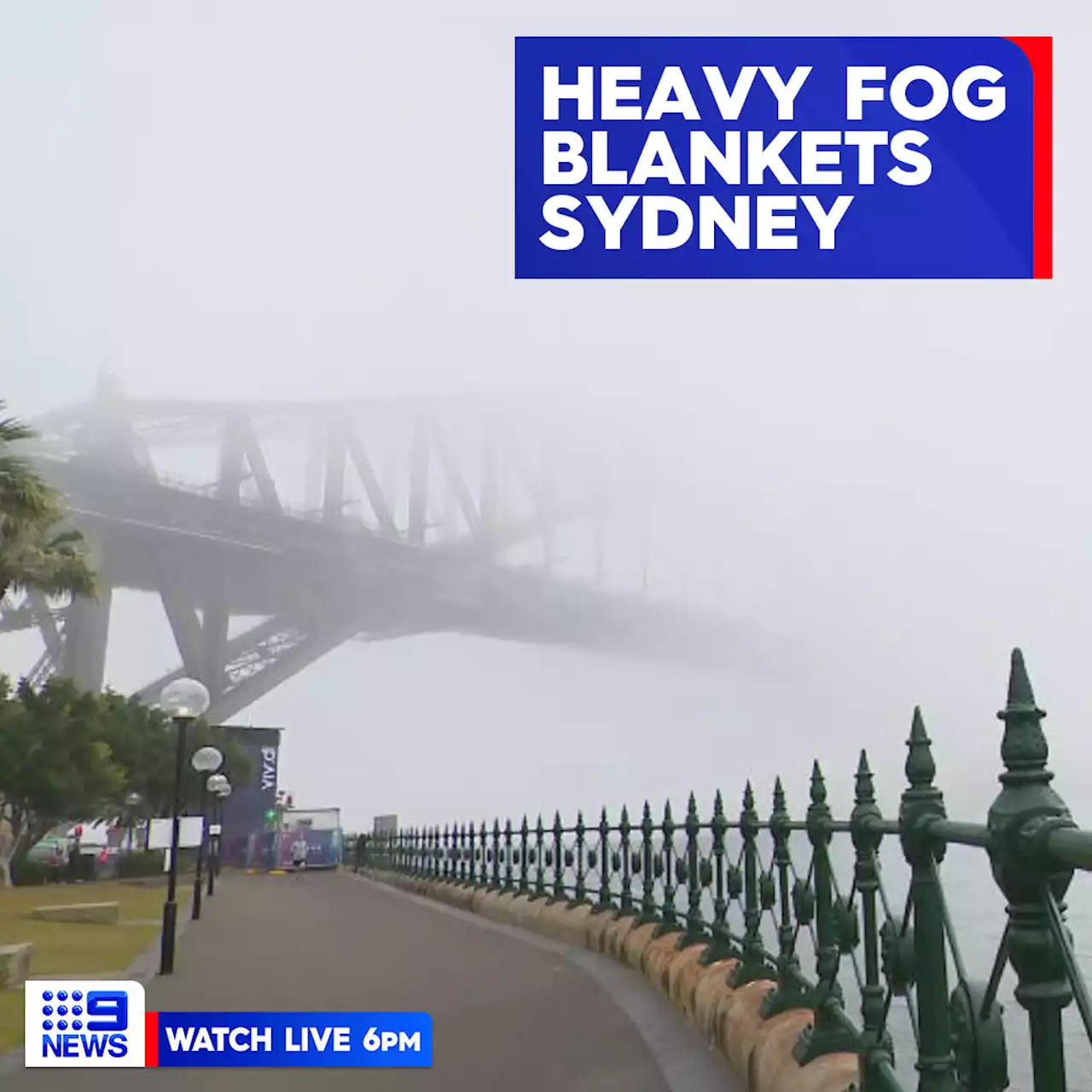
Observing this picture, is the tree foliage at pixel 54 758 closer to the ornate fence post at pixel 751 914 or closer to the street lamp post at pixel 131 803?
the street lamp post at pixel 131 803

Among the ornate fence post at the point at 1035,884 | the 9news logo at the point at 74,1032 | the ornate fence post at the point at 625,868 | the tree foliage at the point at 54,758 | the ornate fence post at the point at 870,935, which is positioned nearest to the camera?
the ornate fence post at the point at 1035,884

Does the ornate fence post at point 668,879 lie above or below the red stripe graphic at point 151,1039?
above

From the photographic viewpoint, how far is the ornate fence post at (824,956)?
438cm

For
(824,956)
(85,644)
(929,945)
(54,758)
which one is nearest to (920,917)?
(929,945)

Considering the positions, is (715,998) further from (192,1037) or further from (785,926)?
(192,1037)

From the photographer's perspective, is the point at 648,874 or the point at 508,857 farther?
the point at 508,857

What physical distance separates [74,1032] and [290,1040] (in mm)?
1415

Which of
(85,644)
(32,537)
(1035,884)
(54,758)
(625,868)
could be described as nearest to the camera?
(1035,884)

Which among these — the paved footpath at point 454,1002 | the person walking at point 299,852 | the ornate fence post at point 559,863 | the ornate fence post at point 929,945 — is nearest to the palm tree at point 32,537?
the paved footpath at point 454,1002

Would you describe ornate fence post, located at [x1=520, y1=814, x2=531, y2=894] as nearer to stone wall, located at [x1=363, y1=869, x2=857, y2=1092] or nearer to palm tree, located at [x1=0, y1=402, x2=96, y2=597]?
stone wall, located at [x1=363, y1=869, x2=857, y2=1092]

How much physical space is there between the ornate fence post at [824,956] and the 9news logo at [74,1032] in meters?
4.20

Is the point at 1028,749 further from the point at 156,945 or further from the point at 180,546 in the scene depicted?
the point at 180,546

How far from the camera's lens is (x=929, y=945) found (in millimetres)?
2844

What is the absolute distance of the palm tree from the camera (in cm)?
2016
